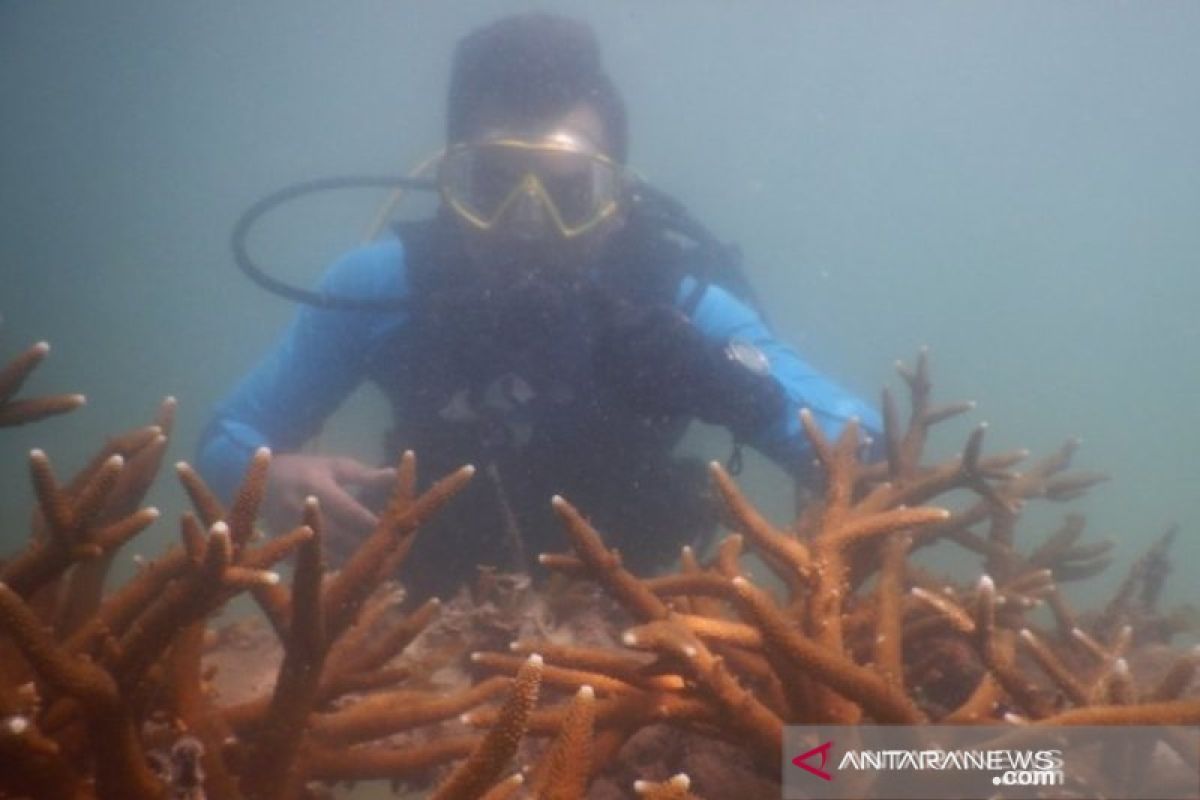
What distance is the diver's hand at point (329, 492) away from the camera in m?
4.06

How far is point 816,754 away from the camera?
2230 millimetres

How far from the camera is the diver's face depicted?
5207 millimetres

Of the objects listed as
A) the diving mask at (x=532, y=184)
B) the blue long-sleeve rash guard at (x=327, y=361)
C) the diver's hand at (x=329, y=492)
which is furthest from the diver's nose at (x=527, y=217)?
the diver's hand at (x=329, y=492)

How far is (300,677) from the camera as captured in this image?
2234 mm

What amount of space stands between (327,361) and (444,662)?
8.88 ft

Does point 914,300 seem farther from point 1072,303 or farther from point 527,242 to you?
point 527,242

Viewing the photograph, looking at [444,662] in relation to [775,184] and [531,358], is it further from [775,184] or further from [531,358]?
[775,184]

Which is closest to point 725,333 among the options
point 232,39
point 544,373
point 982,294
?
point 544,373

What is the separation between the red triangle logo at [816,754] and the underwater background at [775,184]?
644cm

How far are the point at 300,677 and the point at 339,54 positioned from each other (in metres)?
64.6

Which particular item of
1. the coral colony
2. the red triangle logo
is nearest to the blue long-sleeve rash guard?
the coral colony

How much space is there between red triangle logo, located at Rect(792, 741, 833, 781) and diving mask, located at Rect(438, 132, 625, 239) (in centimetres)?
364

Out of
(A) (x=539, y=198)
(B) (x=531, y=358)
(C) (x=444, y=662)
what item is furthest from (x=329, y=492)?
(A) (x=539, y=198)

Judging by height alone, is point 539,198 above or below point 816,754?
above
